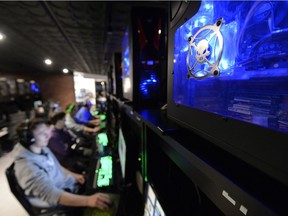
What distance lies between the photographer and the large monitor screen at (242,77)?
0.31m

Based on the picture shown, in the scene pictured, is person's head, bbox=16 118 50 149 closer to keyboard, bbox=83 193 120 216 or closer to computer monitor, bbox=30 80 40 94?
keyboard, bbox=83 193 120 216

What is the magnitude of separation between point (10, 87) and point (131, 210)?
8.17 metres

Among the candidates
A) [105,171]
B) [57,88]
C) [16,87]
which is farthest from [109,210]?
[57,88]

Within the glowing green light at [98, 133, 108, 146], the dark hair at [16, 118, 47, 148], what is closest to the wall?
the glowing green light at [98, 133, 108, 146]

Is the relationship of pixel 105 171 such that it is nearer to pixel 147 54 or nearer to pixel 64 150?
pixel 147 54

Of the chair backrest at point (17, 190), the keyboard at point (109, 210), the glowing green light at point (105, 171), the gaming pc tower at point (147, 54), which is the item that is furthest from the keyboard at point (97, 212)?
the gaming pc tower at point (147, 54)

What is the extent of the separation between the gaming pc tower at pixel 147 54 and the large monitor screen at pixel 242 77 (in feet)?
2.33

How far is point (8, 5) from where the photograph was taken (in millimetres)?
2094

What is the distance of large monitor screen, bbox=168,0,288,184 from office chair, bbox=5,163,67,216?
1.55 m

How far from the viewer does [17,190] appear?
1428 millimetres

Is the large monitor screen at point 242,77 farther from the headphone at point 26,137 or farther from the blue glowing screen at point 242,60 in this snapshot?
the headphone at point 26,137

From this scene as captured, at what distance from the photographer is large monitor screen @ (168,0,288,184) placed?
305 millimetres

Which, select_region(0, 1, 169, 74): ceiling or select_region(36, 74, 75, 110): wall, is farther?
select_region(36, 74, 75, 110): wall

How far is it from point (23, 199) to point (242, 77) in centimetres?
188
